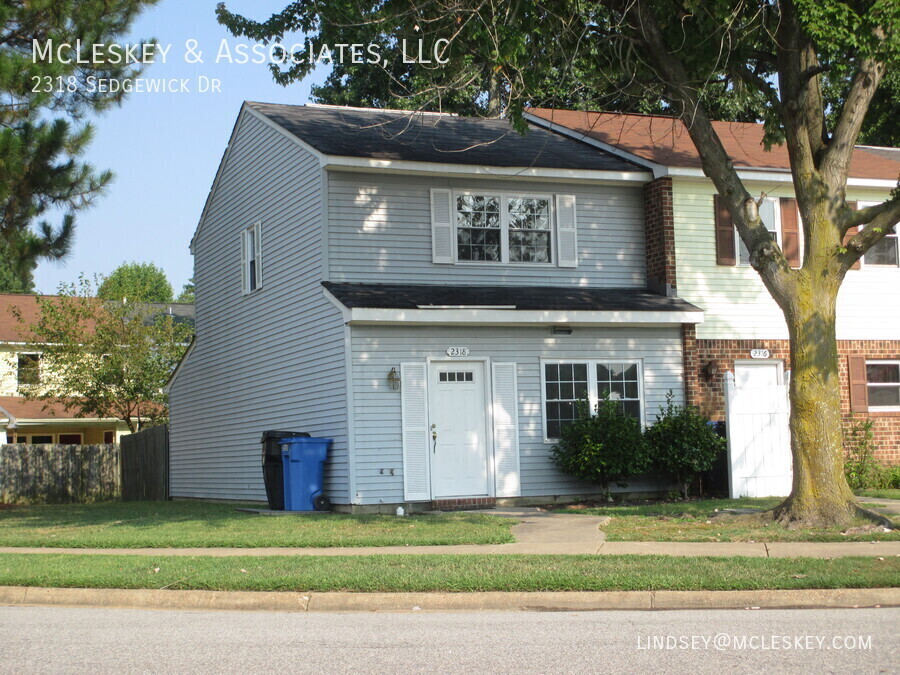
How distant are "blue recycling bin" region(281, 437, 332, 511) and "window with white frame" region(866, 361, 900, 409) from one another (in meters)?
10.7

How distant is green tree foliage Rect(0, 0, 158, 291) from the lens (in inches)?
645

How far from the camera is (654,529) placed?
1246 centimetres

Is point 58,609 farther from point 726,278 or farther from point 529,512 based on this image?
point 726,278

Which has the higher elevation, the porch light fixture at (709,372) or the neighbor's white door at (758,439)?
the porch light fixture at (709,372)

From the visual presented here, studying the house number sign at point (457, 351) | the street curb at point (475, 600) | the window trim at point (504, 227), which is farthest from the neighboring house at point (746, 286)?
the street curb at point (475, 600)

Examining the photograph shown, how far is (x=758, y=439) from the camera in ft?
55.3

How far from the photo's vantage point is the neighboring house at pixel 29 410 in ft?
107

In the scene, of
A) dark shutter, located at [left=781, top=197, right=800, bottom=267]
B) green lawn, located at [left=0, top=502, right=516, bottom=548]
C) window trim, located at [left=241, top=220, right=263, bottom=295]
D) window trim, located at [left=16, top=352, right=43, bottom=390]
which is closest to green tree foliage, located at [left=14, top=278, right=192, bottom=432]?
window trim, located at [left=16, top=352, right=43, bottom=390]

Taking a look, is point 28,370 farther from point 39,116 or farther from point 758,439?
point 758,439

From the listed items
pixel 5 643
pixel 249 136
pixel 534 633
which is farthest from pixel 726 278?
pixel 5 643

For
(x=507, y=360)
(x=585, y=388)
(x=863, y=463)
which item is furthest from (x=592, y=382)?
(x=863, y=463)

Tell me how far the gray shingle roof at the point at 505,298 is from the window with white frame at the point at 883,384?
4327 mm

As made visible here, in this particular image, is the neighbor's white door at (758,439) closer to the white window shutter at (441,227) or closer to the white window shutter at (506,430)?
the white window shutter at (506,430)

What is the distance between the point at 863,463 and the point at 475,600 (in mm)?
12203
